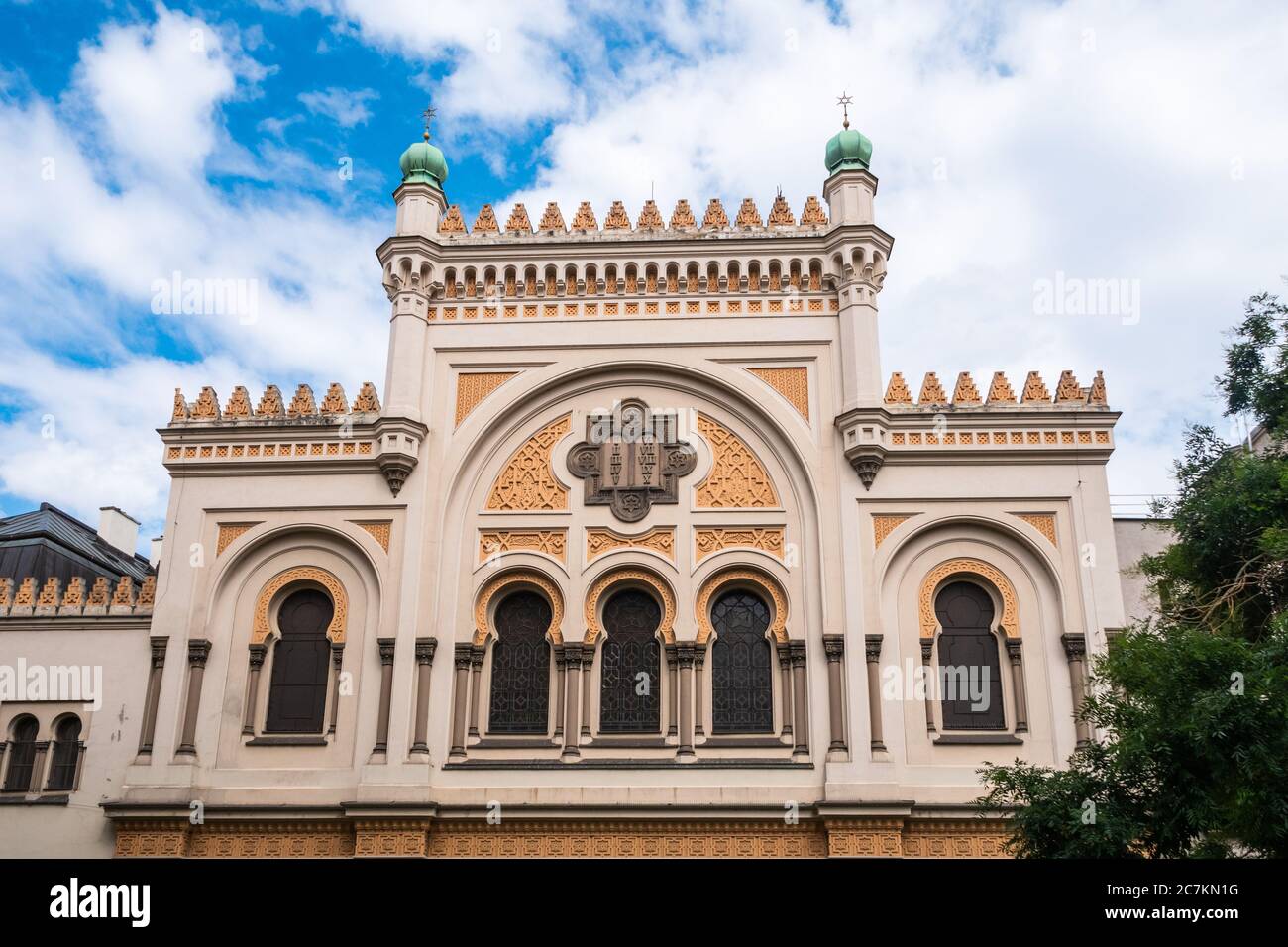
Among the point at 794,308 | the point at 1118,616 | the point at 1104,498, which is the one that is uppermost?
the point at 794,308

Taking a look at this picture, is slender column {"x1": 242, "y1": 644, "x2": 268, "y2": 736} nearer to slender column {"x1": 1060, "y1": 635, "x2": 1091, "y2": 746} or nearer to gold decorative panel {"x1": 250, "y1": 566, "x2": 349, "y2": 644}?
gold decorative panel {"x1": 250, "y1": 566, "x2": 349, "y2": 644}

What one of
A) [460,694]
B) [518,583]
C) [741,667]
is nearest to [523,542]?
[518,583]

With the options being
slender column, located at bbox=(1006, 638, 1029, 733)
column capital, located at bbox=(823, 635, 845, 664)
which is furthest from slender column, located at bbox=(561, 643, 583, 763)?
slender column, located at bbox=(1006, 638, 1029, 733)

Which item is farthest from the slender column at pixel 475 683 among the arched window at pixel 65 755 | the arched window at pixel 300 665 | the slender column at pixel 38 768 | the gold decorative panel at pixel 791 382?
the slender column at pixel 38 768

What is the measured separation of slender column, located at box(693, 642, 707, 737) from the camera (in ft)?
63.0

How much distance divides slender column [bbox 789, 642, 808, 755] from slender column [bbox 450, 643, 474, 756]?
17.7 ft

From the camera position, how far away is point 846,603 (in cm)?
1939

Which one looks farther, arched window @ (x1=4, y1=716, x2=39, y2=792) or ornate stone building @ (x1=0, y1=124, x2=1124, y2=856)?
arched window @ (x1=4, y1=716, x2=39, y2=792)

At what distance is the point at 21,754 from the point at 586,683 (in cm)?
973

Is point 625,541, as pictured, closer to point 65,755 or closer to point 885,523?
point 885,523

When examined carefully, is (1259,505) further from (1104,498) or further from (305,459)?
(305,459)

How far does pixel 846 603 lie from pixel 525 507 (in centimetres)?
579

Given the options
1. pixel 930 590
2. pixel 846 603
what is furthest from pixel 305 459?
pixel 930 590

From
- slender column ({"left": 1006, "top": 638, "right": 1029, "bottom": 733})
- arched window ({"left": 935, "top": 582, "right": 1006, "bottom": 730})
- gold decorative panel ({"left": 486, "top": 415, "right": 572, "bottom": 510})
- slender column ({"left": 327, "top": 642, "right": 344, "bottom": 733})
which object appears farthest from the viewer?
gold decorative panel ({"left": 486, "top": 415, "right": 572, "bottom": 510})
